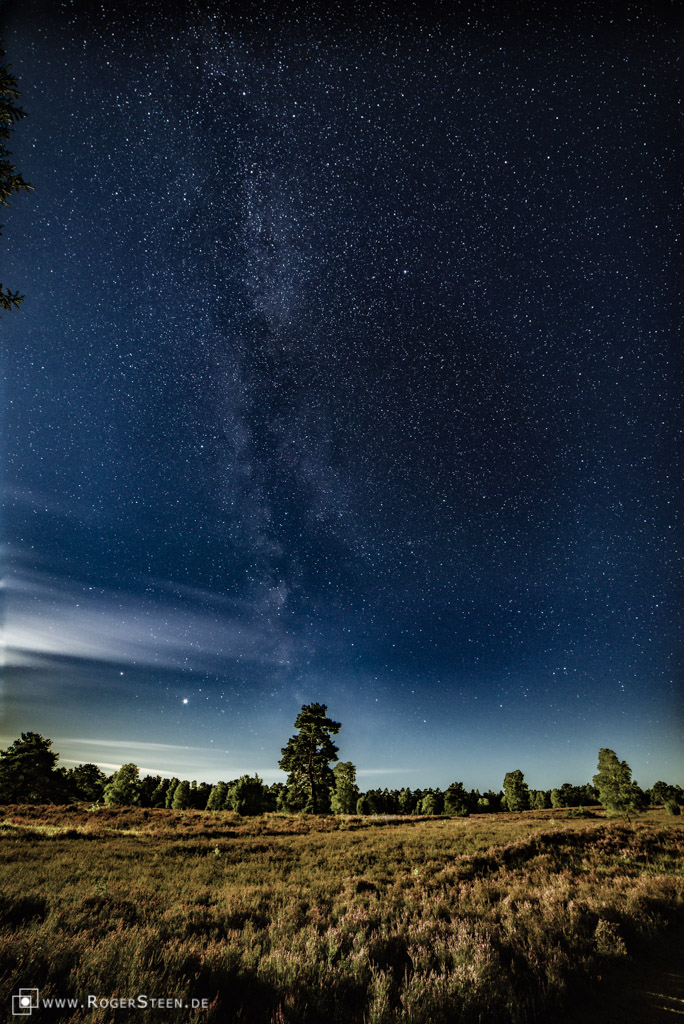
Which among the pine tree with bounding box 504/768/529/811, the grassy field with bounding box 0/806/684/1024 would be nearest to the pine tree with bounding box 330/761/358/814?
the pine tree with bounding box 504/768/529/811

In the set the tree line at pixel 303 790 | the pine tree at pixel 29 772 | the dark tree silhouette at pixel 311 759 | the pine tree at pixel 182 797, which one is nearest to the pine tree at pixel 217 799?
the tree line at pixel 303 790

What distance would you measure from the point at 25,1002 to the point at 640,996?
23.8ft

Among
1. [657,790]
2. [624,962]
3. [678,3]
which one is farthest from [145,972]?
[657,790]

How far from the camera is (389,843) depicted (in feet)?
61.5

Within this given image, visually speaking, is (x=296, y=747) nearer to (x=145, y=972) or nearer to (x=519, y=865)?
(x=519, y=865)

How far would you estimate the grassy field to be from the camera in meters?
4.66

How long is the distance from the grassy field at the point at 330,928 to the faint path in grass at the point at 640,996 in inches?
8.1

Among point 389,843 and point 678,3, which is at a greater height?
point 678,3

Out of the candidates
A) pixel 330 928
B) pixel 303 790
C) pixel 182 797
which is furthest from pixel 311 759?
pixel 182 797

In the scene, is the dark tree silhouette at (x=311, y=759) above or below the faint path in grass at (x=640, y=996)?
above

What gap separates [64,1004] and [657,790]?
104695mm

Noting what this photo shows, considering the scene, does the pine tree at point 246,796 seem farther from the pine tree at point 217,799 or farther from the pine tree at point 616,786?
the pine tree at point 616,786

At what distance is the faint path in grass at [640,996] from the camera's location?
193 inches

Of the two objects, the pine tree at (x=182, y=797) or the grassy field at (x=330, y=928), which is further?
the pine tree at (x=182, y=797)
